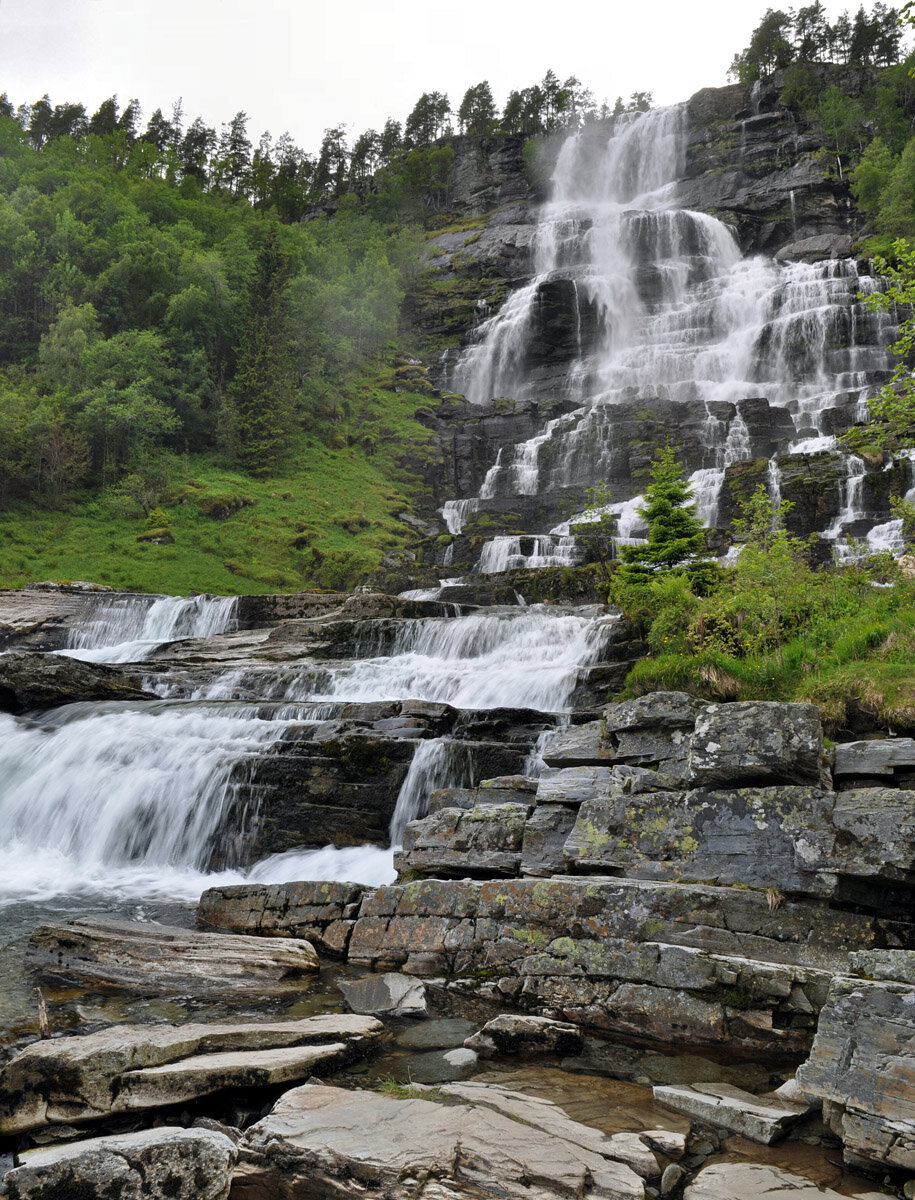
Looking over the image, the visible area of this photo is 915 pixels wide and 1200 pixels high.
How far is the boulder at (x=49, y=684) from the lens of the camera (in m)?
18.0

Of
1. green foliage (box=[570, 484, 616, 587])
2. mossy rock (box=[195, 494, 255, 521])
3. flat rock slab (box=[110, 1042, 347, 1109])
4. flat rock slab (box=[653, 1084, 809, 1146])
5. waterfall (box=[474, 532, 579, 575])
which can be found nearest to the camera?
flat rock slab (box=[653, 1084, 809, 1146])

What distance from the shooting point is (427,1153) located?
4.43m

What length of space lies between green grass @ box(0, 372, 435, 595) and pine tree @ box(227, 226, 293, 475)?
1.75 metres

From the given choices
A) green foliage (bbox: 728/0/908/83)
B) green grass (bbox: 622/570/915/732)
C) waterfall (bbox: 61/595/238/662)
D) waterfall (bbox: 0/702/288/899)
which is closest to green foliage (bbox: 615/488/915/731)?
green grass (bbox: 622/570/915/732)

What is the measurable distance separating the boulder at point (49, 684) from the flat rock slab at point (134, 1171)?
15302mm

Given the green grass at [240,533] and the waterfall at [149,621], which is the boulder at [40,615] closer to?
the waterfall at [149,621]

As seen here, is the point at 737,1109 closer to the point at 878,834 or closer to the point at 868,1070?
the point at 868,1070

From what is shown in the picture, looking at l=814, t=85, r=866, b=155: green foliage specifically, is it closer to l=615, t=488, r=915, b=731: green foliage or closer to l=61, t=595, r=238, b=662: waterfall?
l=61, t=595, r=238, b=662: waterfall

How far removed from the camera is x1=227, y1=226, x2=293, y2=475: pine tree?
4991cm

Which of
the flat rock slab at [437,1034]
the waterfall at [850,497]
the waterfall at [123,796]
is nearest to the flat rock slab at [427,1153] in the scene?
the flat rock slab at [437,1034]

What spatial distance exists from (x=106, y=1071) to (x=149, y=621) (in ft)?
84.0

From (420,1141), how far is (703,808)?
4191mm

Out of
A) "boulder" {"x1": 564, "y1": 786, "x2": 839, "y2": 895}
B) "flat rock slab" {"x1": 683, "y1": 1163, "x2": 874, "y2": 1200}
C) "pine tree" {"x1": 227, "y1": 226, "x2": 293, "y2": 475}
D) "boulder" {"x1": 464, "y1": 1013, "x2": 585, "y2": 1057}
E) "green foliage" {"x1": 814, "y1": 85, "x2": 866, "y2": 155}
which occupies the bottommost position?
"boulder" {"x1": 464, "y1": 1013, "x2": 585, "y2": 1057}

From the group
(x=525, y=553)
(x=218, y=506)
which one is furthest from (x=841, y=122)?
(x=218, y=506)
